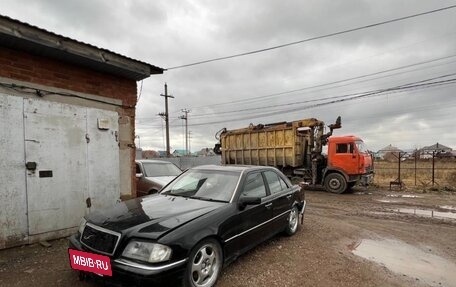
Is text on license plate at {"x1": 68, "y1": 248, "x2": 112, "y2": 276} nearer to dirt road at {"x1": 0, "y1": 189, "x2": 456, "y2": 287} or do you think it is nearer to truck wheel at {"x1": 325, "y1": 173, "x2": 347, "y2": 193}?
dirt road at {"x1": 0, "y1": 189, "x2": 456, "y2": 287}

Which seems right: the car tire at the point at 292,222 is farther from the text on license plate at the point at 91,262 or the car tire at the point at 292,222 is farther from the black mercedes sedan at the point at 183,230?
the text on license plate at the point at 91,262

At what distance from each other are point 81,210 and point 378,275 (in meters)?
5.00

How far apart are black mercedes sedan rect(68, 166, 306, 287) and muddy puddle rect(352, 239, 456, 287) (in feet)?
5.46

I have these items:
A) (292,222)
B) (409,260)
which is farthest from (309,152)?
(409,260)

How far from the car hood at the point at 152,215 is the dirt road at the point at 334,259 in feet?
2.70

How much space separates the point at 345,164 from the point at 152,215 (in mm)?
11733

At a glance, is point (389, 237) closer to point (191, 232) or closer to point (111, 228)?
point (191, 232)

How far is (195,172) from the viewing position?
17.7 ft

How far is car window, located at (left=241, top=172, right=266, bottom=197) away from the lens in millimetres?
4852

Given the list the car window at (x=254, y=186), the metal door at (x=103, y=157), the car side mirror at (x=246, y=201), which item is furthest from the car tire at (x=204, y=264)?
the metal door at (x=103, y=157)

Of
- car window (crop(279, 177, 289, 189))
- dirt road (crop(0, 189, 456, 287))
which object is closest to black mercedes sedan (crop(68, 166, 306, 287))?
dirt road (crop(0, 189, 456, 287))

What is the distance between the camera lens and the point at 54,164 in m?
5.69

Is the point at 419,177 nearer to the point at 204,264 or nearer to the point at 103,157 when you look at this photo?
the point at 103,157

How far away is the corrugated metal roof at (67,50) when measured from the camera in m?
4.83
